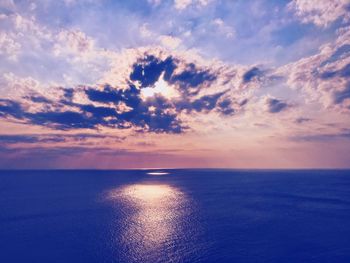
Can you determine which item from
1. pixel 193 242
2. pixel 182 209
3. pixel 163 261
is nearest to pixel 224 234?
pixel 193 242

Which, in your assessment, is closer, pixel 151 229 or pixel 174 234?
pixel 174 234

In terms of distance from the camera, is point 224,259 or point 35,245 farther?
point 35,245

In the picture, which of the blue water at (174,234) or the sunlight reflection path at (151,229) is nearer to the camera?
the blue water at (174,234)

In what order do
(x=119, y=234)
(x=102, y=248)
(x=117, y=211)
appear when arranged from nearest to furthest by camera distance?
(x=102, y=248), (x=119, y=234), (x=117, y=211)

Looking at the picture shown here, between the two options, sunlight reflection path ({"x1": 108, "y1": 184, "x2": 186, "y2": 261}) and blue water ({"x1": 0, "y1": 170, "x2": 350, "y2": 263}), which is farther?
sunlight reflection path ({"x1": 108, "y1": 184, "x2": 186, "y2": 261})

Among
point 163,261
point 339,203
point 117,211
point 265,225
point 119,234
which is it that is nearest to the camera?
point 163,261

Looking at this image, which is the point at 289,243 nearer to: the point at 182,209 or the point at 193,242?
the point at 193,242

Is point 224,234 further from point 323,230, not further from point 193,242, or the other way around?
point 323,230

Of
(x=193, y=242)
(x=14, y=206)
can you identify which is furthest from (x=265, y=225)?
(x=14, y=206)

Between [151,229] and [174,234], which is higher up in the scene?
[151,229]
